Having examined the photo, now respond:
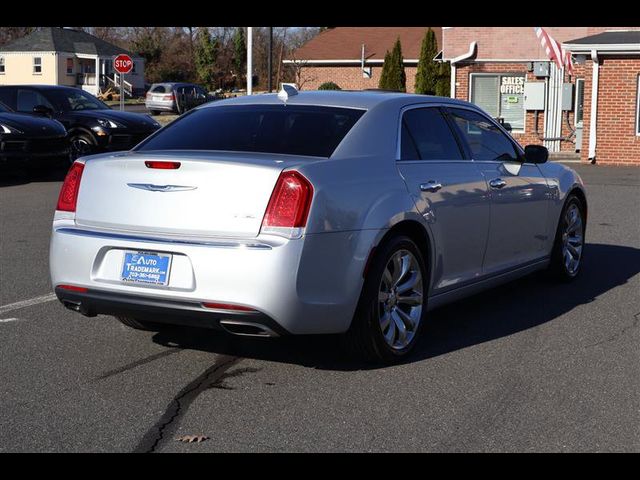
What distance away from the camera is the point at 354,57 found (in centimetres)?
5022

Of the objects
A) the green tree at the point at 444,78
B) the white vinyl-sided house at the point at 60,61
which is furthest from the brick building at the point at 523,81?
the white vinyl-sided house at the point at 60,61

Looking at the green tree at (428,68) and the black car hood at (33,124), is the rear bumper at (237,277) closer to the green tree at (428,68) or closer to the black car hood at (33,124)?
the black car hood at (33,124)

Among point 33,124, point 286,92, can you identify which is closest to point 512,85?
point 33,124

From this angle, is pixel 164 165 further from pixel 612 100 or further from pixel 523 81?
pixel 523 81

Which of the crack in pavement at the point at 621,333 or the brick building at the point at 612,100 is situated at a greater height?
the brick building at the point at 612,100

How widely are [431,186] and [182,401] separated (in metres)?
2.15

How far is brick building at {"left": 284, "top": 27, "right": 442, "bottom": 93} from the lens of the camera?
49875 mm

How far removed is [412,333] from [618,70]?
2050 cm

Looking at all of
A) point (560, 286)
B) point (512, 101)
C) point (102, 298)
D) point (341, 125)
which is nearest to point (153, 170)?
point (102, 298)

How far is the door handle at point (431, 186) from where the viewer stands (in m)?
6.26

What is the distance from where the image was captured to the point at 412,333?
6172mm

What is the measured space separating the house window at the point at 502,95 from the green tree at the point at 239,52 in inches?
1990

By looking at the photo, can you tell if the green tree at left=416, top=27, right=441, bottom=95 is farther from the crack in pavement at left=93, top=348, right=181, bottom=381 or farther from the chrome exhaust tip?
the chrome exhaust tip

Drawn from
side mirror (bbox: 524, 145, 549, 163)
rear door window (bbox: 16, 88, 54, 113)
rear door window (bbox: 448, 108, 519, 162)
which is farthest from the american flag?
rear door window (bbox: 448, 108, 519, 162)
